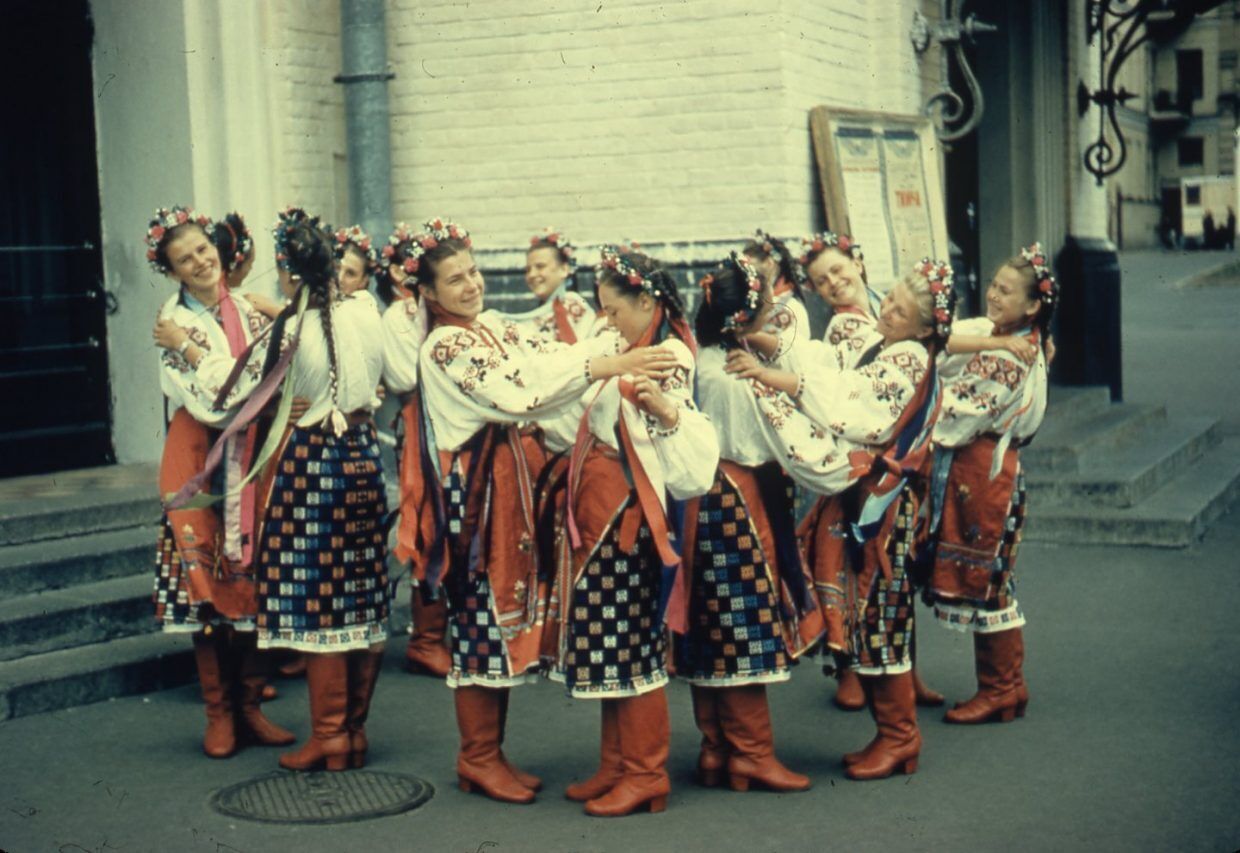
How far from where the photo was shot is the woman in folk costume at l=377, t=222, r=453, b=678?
5480 millimetres

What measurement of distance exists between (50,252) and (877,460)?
534cm

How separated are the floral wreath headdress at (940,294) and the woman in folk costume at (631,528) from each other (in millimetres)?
927

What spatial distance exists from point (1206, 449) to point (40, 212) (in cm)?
831

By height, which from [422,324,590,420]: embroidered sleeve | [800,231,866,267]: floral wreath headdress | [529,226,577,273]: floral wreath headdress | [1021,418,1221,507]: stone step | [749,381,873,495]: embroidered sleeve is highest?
[529,226,577,273]: floral wreath headdress

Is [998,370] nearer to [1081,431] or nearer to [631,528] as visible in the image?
[631,528]

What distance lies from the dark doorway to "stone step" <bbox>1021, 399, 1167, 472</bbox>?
5.18 m

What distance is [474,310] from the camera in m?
5.47

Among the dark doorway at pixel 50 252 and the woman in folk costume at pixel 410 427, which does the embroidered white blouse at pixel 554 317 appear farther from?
the dark doorway at pixel 50 252

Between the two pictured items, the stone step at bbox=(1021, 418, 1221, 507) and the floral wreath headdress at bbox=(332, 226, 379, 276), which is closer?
the floral wreath headdress at bbox=(332, 226, 379, 276)

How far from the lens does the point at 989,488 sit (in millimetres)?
6406

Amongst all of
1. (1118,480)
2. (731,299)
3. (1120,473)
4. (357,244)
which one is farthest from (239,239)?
(1120,473)

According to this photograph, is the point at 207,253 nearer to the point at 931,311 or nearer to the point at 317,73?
the point at 931,311

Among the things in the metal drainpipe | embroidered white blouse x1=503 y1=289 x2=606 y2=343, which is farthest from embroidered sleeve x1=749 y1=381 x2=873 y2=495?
the metal drainpipe

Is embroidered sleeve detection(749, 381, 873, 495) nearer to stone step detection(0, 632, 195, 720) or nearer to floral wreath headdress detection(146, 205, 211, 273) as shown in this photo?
floral wreath headdress detection(146, 205, 211, 273)
